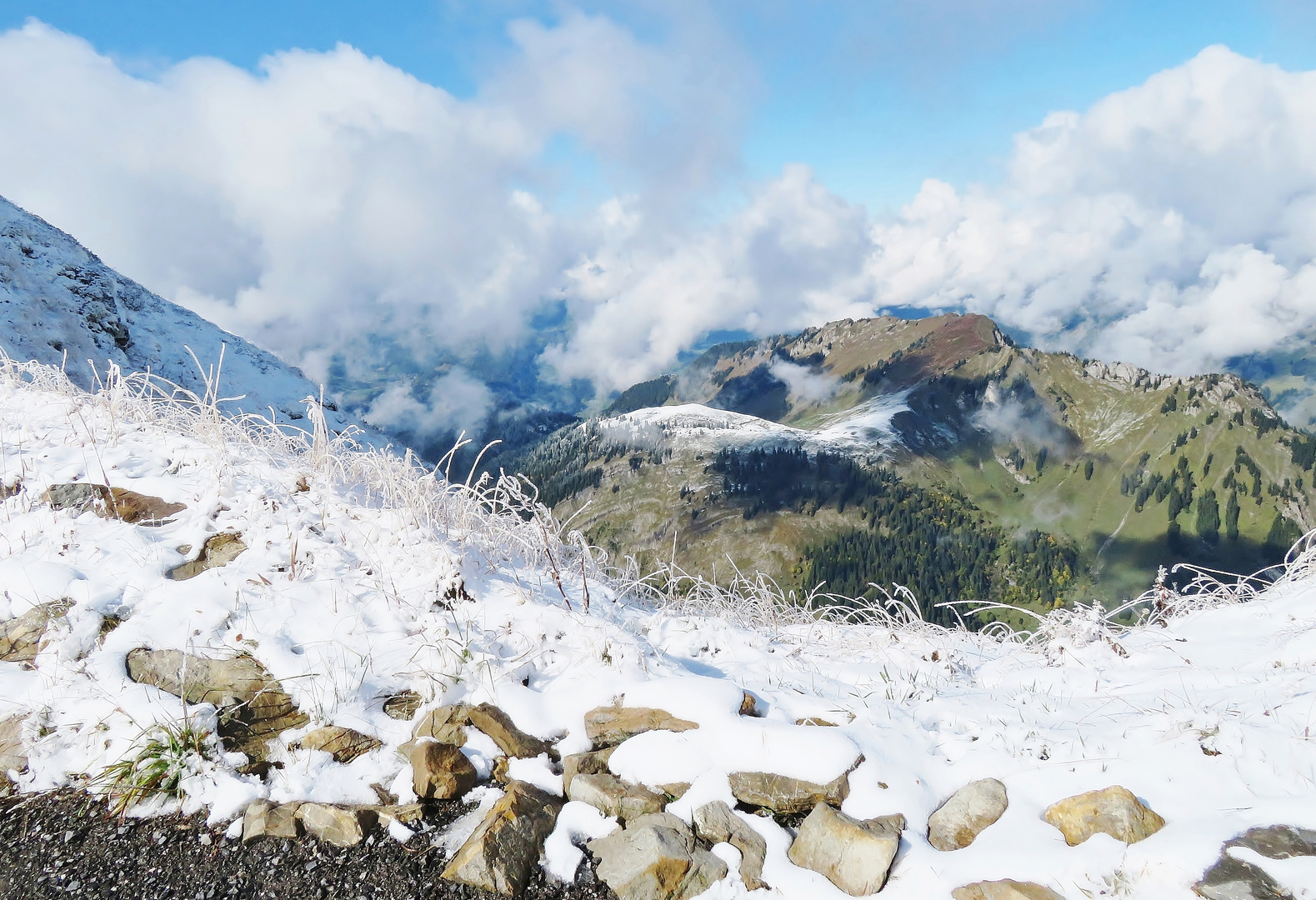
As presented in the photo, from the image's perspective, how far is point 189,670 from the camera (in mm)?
4695

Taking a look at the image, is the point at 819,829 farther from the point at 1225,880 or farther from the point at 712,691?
the point at 1225,880

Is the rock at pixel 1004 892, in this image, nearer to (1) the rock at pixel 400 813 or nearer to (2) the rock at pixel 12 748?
(1) the rock at pixel 400 813

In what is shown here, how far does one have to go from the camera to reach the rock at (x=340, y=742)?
4316 millimetres

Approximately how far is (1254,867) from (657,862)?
2.92m

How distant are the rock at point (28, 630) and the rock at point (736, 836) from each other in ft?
17.3

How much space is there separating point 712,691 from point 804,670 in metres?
1.56

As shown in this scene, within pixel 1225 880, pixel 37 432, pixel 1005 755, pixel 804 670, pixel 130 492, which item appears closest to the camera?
pixel 1225 880

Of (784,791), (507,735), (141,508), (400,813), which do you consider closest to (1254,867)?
(784,791)

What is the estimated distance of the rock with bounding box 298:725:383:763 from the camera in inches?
170

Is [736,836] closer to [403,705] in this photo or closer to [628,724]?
[628,724]

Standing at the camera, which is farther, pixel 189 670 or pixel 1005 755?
pixel 189 670

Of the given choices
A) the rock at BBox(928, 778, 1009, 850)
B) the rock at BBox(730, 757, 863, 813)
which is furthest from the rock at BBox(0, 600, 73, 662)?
the rock at BBox(928, 778, 1009, 850)

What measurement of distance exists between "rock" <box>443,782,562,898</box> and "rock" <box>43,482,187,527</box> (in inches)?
187

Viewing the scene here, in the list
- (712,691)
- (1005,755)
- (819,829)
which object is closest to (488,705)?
(712,691)
